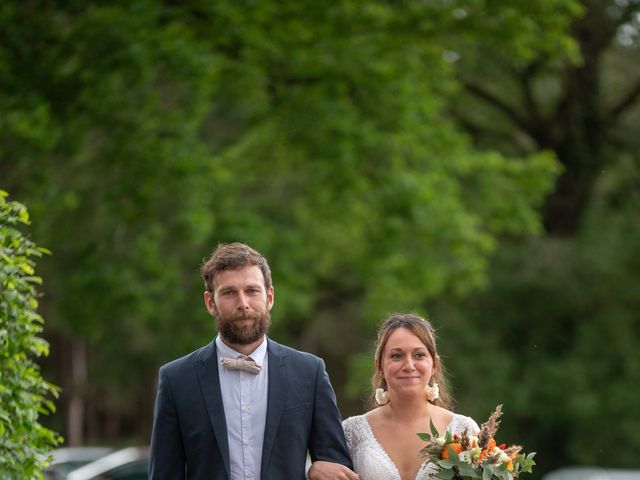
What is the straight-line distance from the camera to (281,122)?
1756 centimetres

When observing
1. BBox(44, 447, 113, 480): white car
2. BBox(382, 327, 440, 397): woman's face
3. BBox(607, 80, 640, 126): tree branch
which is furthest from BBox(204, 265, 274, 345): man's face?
BBox(607, 80, 640, 126): tree branch

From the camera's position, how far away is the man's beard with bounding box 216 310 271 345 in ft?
16.3

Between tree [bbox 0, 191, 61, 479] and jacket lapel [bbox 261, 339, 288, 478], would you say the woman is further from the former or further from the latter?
tree [bbox 0, 191, 61, 479]

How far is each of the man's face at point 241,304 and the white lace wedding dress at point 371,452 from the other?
102cm

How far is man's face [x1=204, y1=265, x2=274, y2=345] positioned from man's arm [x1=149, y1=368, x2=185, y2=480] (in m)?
0.38

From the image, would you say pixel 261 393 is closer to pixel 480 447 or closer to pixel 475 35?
pixel 480 447

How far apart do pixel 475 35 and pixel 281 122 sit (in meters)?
2.91

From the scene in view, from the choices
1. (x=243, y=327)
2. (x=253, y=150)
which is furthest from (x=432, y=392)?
(x=253, y=150)

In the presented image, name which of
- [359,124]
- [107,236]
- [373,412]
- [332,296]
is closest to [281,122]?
[359,124]

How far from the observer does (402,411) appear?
5.80 meters

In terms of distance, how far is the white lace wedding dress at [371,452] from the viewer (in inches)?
223

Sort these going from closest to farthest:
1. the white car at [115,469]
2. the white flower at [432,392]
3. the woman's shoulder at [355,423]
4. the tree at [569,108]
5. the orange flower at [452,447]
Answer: the orange flower at [452,447] → the white flower at [432,392] → the woman's shoulder at [355,423] → the white car at [115,469] → the tree at [569,108]

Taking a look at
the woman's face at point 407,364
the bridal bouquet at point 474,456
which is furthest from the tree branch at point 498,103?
the bridal bouquet at point 474,456

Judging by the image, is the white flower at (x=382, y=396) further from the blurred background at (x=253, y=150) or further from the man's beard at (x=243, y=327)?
the blurred background at (x=253, y=150)
